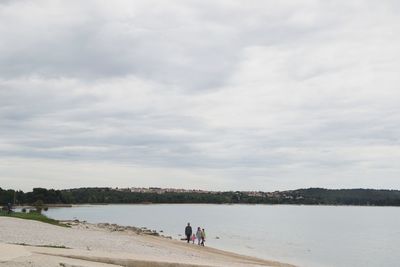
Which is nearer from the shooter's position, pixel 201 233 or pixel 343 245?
pixel 201 233

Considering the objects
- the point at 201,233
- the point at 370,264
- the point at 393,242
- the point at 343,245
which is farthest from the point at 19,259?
the point at 393,242

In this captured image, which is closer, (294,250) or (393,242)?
(294,250)

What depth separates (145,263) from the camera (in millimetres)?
16922

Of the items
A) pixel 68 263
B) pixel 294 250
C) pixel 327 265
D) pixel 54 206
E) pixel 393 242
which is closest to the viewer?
pixel 68 263

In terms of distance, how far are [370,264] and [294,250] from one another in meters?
8.22

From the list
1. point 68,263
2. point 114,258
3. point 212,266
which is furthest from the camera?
point 212,266

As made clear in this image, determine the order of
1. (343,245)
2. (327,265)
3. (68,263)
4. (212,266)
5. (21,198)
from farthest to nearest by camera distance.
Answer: (21,198), (343,245), (327,265), (212,266), (68,263)

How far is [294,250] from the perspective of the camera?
46.6 m

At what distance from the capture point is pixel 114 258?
654 inches

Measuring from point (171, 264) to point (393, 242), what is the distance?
1982 inches

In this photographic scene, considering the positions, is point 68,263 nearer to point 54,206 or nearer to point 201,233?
point 201,233

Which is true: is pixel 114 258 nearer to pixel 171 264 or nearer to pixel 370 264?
pixel 171 264

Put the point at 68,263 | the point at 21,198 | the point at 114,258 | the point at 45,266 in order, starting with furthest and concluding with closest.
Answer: the point at 21,198, the point at 114,258, the point at 68,263, the point at 45,266

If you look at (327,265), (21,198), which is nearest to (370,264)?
(327,265)
